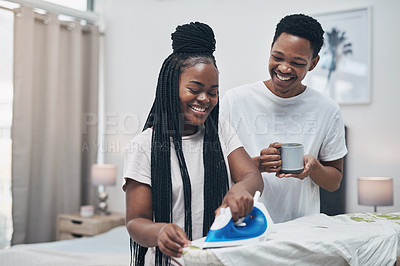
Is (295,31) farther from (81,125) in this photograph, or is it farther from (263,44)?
(81,125)

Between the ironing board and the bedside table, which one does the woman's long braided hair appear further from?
the bedside table

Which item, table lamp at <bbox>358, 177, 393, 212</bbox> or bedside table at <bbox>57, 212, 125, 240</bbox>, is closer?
table lamp at <bbox>358, 177, 393, 212</bbox>

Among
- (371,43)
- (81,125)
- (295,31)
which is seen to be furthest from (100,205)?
(295,31)

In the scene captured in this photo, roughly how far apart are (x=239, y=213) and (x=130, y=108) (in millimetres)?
3333

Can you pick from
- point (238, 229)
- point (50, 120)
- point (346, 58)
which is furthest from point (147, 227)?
point (50, 120)

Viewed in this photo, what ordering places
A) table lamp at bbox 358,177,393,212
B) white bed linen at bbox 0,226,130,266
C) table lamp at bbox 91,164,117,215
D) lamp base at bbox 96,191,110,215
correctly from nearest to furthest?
white bed linen at bbox 0,226,130,266, table lamp at bbox 358,177,393,212, table lamp at bbox 91,164,117,215, lamp base at bbox 96,191,110,215

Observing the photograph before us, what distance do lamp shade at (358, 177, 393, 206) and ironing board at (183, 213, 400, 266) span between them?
1.50 metres

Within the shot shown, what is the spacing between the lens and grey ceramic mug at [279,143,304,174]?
142 cm

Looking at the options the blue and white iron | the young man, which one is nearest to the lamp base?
the young man

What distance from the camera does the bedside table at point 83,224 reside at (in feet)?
12.3

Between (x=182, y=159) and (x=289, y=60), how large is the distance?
0.54m

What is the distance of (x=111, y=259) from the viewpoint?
7.79ft

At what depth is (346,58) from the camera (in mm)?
3283

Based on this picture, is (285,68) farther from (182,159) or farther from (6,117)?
(6,117)
